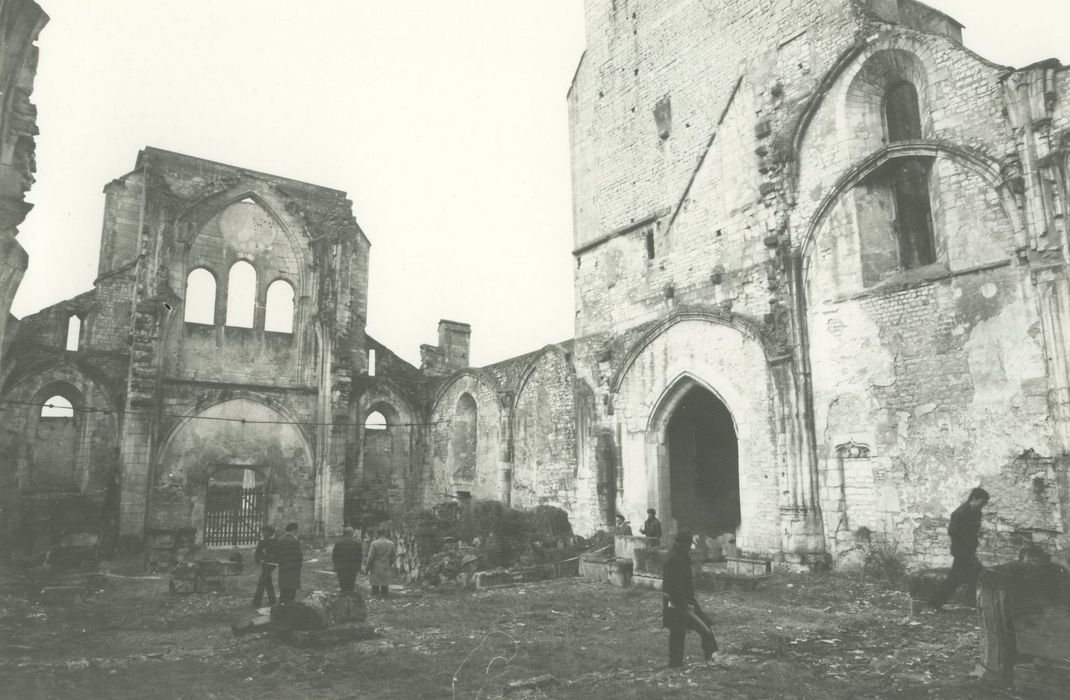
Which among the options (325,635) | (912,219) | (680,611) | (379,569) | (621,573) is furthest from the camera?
(912,219)

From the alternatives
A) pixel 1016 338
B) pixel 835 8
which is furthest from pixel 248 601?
pixel 835 8

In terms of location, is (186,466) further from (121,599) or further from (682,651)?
(682,651)

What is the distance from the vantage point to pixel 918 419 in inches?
399

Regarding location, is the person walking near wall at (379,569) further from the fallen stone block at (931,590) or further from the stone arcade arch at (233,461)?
the stone arcade arch at (233,461)

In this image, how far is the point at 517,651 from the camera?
22.6ft

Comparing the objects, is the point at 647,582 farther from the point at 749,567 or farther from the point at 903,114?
the point at 903,114

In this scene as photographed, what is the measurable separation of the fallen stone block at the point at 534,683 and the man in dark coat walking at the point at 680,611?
1.07 m

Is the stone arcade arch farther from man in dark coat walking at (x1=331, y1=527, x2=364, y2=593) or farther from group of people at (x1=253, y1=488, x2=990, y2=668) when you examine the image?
man in dark coat walking at (x1=331, y1=527, x2=364, y2=593)

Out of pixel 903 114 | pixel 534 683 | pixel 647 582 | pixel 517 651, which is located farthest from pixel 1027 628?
pixel 903 114

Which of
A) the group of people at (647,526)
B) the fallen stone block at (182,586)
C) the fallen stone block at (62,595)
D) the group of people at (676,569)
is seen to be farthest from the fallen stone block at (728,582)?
the fallen stone block at (62,595)

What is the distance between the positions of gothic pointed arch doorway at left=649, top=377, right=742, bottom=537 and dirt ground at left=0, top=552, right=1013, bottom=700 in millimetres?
4805

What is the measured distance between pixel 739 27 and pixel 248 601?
13392mm

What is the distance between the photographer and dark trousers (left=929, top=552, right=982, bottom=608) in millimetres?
7605

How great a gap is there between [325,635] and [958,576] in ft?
22.1
